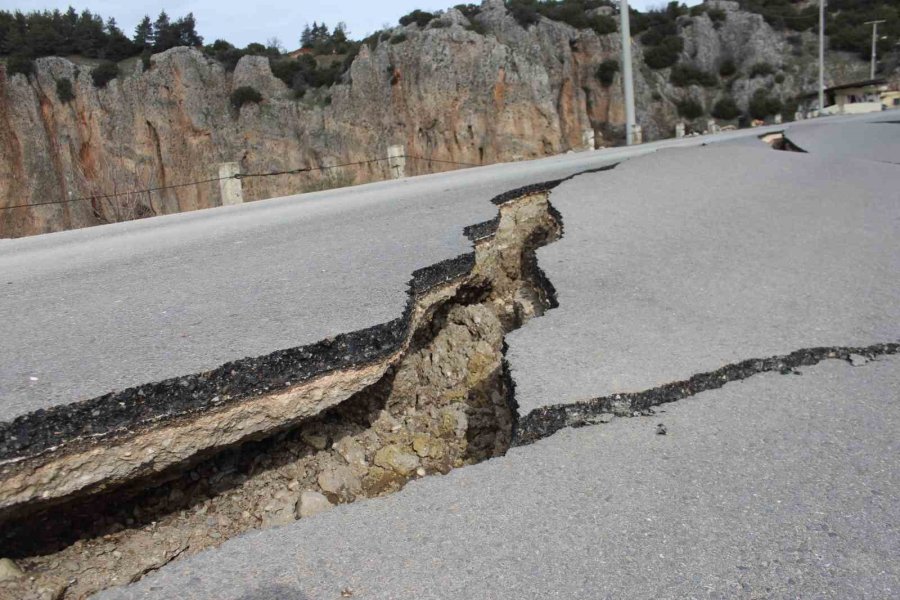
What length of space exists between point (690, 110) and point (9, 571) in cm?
4704

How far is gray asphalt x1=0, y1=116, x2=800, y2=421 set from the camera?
3100mm

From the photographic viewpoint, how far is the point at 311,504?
2.87 m

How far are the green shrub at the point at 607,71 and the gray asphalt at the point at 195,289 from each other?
3522 cm

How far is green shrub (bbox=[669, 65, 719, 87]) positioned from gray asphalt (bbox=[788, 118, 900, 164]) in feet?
100

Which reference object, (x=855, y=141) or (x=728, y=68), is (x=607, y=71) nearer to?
(x=728, y=68)

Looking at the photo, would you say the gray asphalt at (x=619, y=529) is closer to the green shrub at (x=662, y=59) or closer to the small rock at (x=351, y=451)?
the small rock at (x=351, y=451)

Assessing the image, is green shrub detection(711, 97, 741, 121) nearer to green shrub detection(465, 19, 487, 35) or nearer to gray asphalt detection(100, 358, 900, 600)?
green shrub detection(465, 19, 487, 35)

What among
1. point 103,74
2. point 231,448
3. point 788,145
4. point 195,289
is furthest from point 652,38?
point 231,448

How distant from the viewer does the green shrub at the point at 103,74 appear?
34344mm

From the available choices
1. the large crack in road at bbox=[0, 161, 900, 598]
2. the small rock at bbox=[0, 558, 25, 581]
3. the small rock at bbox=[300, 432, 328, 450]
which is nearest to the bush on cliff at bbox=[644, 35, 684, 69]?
the large crack in road at bbox=[0, 161, 900, 598]

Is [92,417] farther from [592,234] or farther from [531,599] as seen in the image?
[592,234]

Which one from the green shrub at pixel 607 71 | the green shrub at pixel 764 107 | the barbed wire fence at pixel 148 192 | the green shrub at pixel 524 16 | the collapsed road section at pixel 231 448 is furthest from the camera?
the green shrub at pixel 764 107

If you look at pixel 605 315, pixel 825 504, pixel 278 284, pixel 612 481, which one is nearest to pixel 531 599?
pixel 612 481

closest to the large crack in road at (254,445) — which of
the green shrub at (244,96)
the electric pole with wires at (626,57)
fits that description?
the electric pole with wires at (626,57)
